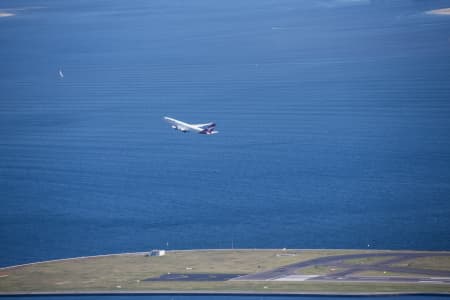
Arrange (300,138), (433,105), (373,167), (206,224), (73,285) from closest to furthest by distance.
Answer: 1. (73,285)
2. (206,224)
3. (373,167)
4. (300,138)
5. (433,105)

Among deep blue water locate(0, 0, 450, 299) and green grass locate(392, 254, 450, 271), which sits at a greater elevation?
deep blue water locate(0, 0, 450, 299)

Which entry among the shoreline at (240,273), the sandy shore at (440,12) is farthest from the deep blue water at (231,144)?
the sandy shore at (440,12)

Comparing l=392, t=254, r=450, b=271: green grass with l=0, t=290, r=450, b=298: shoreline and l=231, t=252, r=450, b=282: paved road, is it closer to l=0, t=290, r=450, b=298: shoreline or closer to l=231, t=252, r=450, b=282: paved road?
l=231, t=252, r=450, b=282: paved road

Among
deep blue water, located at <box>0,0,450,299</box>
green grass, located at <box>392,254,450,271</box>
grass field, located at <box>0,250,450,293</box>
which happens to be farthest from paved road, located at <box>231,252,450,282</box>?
deep blue water, located at <box>0,0,450,299</box>

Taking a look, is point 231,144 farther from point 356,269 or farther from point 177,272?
point 356,269

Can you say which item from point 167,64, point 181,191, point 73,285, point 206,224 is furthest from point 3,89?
point 73,285

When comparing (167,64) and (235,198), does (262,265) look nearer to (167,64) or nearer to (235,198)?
(235,198)

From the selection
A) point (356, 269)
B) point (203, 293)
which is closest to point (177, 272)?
point (203, 293)
